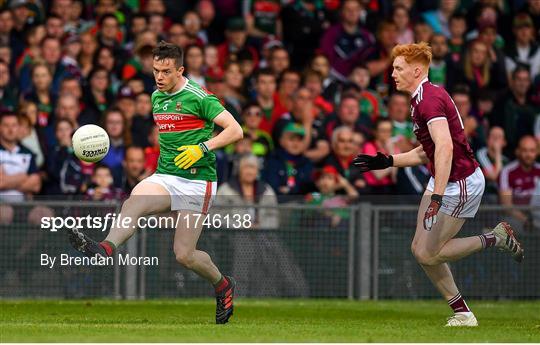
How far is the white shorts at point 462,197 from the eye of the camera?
12.7 metres

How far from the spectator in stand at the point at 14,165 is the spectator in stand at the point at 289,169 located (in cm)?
310

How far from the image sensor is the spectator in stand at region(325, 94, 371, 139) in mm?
19516

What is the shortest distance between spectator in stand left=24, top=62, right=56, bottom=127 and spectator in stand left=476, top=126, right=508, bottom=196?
19.8ft

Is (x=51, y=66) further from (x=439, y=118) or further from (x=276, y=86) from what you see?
(x=439, y=118)

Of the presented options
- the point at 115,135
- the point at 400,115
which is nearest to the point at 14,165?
the point at 115,135

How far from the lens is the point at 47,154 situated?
18078 millimetres

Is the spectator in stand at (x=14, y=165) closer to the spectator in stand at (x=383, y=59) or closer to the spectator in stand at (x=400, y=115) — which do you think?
the spectator in stand at (x=400, y=115)

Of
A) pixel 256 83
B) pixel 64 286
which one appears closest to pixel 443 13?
pixel 256 83

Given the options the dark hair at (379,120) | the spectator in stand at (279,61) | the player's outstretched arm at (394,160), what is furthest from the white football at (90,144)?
the spectator in stand at (279,61)

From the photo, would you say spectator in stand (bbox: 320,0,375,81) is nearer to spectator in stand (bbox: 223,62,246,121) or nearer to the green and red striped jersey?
spectator in stand (bbox: 223,62,246,121)

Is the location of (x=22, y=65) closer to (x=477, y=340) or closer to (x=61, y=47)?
(x=61, y=47)

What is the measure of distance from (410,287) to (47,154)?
4964mm

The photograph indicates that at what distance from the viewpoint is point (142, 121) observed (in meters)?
18.8

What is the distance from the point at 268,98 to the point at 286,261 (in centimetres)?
327
